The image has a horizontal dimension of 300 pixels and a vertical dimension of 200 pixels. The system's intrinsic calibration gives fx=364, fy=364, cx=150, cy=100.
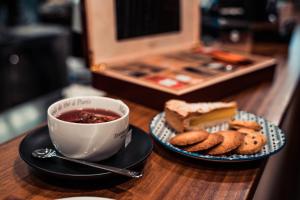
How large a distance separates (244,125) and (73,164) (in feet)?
1.21

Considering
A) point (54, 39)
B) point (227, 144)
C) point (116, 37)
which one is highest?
point (116, 37)

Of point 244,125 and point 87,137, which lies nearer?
point 87,137

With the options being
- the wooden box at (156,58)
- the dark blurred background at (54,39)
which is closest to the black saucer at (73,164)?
the wooden box at (156,58)

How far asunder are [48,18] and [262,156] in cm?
321

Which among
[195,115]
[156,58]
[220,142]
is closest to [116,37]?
[156,58]

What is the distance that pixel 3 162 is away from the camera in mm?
650

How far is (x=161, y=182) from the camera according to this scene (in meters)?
0.61

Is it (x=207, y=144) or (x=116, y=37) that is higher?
(x=116, y=37)

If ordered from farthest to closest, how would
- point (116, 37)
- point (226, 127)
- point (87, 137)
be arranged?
point (116, 37)
point (226, 127)
point (87, 137)

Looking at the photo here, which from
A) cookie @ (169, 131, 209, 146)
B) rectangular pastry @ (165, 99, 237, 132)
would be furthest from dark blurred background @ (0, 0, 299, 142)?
cookie @ (169, 131, 209, 146)

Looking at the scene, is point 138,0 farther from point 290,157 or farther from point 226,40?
point 290,157

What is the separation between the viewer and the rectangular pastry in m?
0.75

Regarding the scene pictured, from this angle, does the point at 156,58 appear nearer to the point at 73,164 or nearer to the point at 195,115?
the point at 195,115

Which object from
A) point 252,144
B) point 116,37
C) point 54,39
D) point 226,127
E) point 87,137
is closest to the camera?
point 87,137
